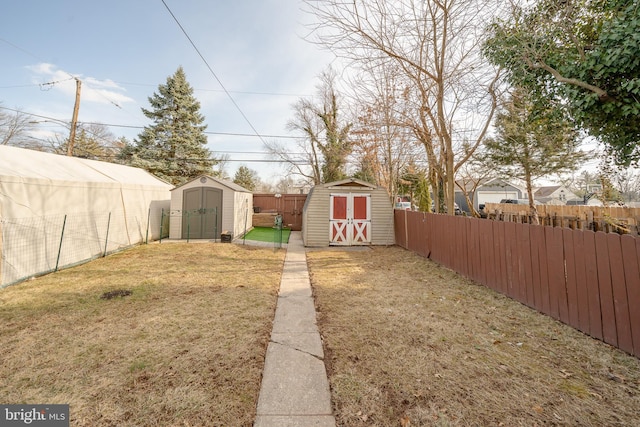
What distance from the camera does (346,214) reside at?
384 inches

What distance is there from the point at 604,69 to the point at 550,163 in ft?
37.8

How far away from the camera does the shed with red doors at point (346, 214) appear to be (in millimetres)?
9703

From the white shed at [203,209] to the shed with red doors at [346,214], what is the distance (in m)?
3.94

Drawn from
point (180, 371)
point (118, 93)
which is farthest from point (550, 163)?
point (118, 93)

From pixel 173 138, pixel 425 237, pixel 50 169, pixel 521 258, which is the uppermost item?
pixel 173 138

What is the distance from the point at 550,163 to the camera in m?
12.0

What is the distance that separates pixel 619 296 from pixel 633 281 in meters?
0.23

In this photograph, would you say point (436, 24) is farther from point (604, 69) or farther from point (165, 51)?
point (165, 51)

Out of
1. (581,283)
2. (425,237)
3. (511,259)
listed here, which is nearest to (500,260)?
(511,259)

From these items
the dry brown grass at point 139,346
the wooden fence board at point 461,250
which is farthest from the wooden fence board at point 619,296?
the dry brown grass at point 139,346

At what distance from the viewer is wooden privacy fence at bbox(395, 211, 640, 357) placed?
2.74 m

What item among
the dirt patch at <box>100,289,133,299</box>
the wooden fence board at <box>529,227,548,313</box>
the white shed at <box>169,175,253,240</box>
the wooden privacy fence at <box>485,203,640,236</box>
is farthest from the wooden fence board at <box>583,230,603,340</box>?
the white shed at <box>169,175,253,240</box>

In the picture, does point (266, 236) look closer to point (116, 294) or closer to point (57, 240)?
point (57, 240)

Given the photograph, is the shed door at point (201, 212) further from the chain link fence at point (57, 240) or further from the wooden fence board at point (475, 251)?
the wooden fence board at point (475, 251)
